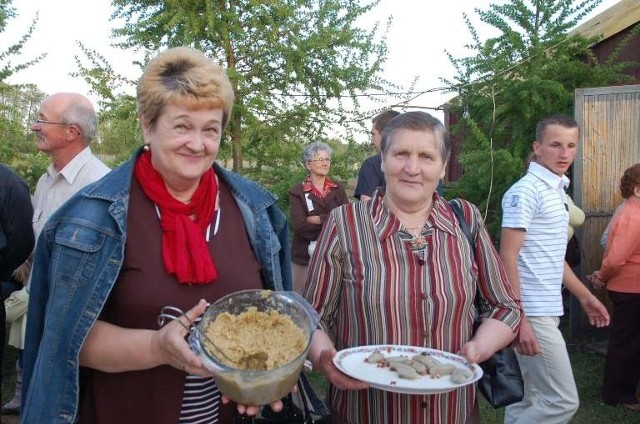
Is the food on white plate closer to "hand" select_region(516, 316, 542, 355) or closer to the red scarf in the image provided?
the red scarf

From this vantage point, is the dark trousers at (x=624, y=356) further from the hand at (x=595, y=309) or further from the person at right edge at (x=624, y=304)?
the hand at (x=595, y=309)

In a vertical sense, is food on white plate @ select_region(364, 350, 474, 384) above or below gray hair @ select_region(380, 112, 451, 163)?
below

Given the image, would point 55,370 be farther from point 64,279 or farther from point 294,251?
point 294,251

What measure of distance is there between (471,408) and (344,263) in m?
0.73

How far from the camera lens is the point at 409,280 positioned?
2.06m

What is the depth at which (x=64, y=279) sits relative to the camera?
5.60 feet

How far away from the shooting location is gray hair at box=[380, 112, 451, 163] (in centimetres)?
213

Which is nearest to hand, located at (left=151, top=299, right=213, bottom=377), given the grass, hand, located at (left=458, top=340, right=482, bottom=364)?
hand, located at (left=458, top=340, right=482, bottom=364)

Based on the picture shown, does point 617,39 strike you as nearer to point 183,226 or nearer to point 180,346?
point 183,226

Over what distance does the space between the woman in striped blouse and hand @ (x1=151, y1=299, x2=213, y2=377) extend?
58 centimetres

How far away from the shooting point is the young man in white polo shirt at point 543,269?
322cm

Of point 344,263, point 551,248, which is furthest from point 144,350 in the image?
point 551,248

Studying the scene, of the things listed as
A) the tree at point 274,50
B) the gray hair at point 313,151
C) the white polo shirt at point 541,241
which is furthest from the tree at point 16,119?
the white polo shirt at point 541,241

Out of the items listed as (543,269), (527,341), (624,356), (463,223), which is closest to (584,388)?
(624,356)
